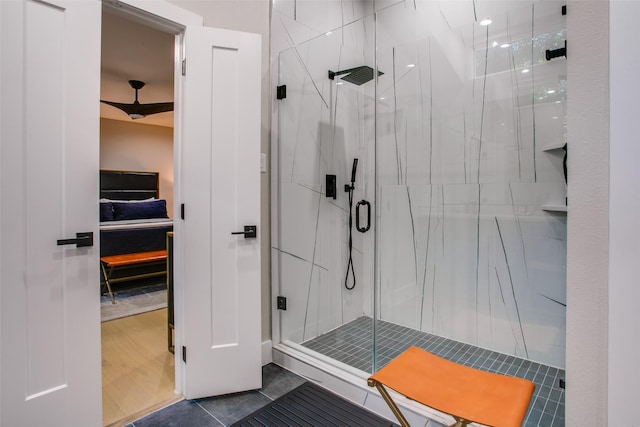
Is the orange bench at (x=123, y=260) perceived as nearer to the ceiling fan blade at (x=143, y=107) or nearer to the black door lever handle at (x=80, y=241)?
the black door lever handle at (x=80, y=241)

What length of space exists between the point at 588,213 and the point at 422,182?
6.43 ft

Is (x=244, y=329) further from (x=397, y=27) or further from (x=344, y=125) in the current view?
(x=397, y=27)

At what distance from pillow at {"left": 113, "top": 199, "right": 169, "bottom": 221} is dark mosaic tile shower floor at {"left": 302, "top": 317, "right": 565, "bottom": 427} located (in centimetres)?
355

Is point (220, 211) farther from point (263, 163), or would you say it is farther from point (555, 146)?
point (555, 146)

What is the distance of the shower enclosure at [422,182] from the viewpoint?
2.28 m

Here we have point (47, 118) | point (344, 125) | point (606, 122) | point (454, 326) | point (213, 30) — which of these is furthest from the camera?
point (344, 125)

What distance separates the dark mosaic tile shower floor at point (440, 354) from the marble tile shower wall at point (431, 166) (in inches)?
3.7

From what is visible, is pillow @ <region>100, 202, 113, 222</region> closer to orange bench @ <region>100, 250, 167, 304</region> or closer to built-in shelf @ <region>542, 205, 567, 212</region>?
orange bench @ <region>100, 250, 167, 304</region>

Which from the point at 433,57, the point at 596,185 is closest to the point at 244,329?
the point at 596,185

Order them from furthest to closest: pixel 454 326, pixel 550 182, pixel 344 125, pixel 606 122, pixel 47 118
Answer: pixel 344 125
pixel 454 326
pixel 550 182
pixel 47 118
pixel 606 122

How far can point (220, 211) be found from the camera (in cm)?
198

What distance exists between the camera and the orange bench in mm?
3609

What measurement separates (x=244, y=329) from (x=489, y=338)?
5.91ft

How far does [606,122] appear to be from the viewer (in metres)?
0.82
